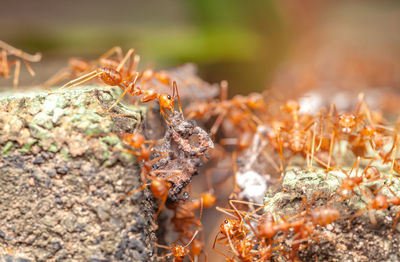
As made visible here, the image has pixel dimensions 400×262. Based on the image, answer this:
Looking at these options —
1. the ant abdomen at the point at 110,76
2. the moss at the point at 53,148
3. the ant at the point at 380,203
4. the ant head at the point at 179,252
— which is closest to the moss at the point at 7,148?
the moss at the point at 53,148

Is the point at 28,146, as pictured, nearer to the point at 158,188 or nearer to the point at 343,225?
the point at 158,188

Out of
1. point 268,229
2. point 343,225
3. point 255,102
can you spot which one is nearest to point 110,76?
point 268,229

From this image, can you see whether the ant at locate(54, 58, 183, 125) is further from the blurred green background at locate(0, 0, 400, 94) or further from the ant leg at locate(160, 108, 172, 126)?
the blurred green background at locate(0, 0, 400, 94)

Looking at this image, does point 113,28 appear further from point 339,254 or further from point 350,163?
point 339,254

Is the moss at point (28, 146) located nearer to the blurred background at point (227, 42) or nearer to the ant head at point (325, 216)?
the ant head at point (325, 216)

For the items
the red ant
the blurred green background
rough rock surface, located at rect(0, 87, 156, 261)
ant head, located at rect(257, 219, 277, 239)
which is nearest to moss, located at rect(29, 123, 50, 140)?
rough rock surface, located at rect(0, 87, 156, 261)

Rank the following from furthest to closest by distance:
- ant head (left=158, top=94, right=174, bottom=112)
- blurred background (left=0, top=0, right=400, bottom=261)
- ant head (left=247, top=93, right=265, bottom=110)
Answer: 1. blurred background (left=0, top=0, right=400, bottom=261)
2. ant head (left=247, top=93, right=265, bottom=110)
3. ant head (left=158, top=94, right=174, bottom=112)

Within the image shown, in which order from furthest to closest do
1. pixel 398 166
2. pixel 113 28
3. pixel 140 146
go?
pixel 113 28, pixel 398 166, pixel 140 146

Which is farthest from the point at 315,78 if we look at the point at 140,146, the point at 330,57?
the point at 140,146
